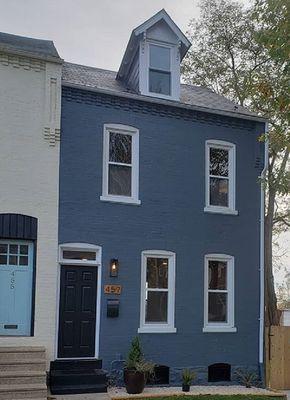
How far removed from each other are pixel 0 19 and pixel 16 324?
778 centimetres

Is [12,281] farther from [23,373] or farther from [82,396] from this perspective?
[82,396]

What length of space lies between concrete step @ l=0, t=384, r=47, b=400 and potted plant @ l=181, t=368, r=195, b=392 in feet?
10.7

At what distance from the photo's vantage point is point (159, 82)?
1357cm

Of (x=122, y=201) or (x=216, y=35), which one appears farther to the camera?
(x=216, y=35)

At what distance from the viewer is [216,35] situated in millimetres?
20859

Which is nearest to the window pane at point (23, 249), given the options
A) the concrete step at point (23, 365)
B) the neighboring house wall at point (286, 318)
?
the concrete step at point (23, 365)

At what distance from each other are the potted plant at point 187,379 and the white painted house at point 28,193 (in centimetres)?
295

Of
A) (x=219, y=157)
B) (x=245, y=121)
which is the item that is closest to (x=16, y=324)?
(x=219, y=157)

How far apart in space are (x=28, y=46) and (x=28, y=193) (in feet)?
11.0

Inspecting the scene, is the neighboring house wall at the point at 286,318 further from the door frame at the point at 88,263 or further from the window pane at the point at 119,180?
the window pane at the point at 119,180

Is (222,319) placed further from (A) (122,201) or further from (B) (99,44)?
(B) (99,44)

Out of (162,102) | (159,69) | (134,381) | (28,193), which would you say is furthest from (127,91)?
(134,381)

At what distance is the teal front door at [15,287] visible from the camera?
11211 millimetres

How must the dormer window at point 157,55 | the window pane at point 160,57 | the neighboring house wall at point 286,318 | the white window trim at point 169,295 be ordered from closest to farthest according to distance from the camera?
the white window trim at point 169,295, the dormer window at point 157,55, the window pane at point 160,57, the neighboring house wall at point 286,318
